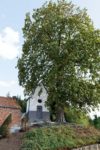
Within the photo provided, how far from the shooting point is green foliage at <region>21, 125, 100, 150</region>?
27359 millimetres

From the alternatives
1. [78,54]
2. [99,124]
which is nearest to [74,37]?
[78,54]

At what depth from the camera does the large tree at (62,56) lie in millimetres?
36531

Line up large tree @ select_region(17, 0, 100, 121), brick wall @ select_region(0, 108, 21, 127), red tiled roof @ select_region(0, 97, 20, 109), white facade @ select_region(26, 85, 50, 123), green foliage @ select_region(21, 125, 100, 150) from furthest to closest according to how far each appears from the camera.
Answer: white facade @ select_region(26, 85, 50, 123), red tiled roof @ select_region(0, 97, 20, 109), brick wall @ select_region(0, 108, 21, 127), large tree @ select_region(17, 0, 100, 121), green foliage @ select_region(21, 125, 100, 150)

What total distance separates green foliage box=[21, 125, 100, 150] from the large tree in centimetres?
611

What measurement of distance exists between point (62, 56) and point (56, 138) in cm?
1079

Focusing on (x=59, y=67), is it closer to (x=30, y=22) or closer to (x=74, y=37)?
(x=74, y=37)

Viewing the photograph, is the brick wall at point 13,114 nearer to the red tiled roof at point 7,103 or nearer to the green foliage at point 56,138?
the red tiled roof at point 7,103

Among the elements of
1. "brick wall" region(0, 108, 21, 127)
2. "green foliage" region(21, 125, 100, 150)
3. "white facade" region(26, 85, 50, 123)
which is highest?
"white facade" region(26, 85, 50, 123)

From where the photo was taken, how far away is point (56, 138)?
28.5 metres

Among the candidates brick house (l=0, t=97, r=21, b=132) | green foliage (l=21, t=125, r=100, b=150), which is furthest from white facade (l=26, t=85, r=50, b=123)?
green foliage (l=21, t=125, r=100, b=150)

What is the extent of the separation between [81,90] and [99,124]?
17.0 metres

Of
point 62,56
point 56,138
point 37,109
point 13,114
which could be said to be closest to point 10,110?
point 13,114

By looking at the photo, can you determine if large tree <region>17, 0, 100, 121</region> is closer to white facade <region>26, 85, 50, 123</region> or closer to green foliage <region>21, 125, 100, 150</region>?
green foliage <region>21, 125, 100, 150</region>

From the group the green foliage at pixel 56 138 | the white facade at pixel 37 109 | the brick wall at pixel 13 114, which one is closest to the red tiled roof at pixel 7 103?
the brick wall at pixel 13 114
